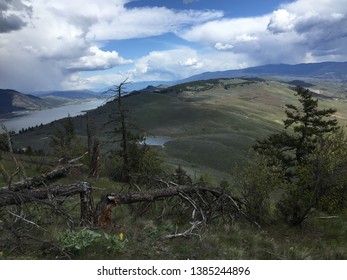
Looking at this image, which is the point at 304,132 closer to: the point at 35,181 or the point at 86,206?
the point at 35,181

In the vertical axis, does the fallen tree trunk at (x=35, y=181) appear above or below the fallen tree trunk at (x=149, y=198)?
above

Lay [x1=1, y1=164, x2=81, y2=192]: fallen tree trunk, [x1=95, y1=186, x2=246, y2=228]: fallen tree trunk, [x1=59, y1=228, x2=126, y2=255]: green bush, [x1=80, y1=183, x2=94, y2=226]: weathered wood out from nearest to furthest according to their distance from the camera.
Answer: [x1=59, y1=228, x2=126, y2=255]: green bush
[x1=80, y1=183, x2=94, y2=226]: weathered wood
[x1=95, y1=186, x2=246, y2=228]: fallen tree trunk
[x1=1, y1=164, x2=81, y2=192]: fallen tree trunk

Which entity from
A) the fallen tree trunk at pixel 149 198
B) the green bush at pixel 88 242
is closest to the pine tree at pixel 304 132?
the fallen tree trunk at pixel 149 198

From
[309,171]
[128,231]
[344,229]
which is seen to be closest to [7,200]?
[128,231]

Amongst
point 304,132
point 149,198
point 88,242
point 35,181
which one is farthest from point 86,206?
point 304,132

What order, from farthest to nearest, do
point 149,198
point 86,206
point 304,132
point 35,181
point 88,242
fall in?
1. point 304,132
2. point 35,181
3. point 149,198
4. point 86,206
5. point 88,242

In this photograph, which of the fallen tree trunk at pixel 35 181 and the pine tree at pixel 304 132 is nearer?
the fallen tree trunk at pixel 35 181

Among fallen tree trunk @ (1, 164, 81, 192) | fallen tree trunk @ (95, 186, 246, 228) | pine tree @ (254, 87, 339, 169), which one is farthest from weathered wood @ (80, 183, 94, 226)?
pine tree @ (254, 87, 339, 169)

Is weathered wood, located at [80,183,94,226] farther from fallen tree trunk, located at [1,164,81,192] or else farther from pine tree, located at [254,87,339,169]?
pine tree, located at [254,87,339,169]

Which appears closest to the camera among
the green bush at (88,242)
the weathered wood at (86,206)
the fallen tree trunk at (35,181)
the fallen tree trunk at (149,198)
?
the green bush at (88,242)

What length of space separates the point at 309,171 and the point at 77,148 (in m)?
45.9

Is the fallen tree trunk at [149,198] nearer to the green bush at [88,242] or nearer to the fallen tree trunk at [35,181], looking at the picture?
the green bush at [88,242]

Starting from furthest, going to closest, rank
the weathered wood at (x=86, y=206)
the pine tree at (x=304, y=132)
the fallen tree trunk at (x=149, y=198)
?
the pine tree at (x=304, y=132), the fallen tree trunk at (x=149, y=198), the weathered wood at (x=86, y=206)

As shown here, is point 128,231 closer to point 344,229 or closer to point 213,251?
point 213,251
